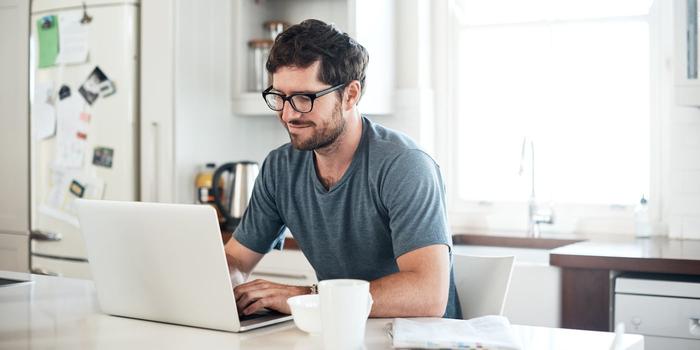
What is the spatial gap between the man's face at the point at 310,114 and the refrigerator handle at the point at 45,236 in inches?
92.1

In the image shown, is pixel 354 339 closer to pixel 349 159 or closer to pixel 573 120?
pixel 349 159

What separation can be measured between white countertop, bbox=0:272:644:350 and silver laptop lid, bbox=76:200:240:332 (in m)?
0.03

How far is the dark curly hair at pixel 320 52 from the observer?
2020mm

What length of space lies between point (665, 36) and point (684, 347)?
4.45 ft

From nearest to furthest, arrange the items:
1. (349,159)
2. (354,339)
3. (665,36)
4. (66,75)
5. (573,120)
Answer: (354,339)
(349,159)
(665,36)
(573,120)
(66,75)

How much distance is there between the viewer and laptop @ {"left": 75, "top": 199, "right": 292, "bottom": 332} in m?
1.65

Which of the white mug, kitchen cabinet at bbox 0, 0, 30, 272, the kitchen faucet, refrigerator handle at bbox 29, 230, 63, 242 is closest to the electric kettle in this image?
refrigerator handle at bbox 29, 230, 63, 242

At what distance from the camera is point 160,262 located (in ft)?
5.74

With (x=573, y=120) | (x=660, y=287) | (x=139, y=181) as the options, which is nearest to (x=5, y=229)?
(x=139, y=181)

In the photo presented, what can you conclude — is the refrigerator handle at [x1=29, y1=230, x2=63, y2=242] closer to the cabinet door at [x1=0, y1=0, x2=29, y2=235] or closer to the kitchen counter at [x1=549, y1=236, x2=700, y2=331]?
the cabinet door at [x1=0, y1=0, x2=29, y2=235]

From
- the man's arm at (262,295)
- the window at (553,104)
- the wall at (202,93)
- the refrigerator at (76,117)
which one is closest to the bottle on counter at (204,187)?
the wall at (202,93)

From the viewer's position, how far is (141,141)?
3.89 meters

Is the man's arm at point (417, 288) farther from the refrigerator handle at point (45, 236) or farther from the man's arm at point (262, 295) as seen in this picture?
the refrigerator handle at point (45, 236)

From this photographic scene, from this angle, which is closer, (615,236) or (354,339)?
(354,339)
